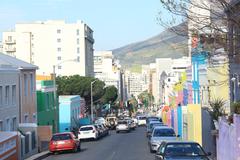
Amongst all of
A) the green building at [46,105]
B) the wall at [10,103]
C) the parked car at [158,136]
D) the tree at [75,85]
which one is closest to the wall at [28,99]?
the wall at [10,103]

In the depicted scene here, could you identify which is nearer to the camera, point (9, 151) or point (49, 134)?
Result: point (9, 151)

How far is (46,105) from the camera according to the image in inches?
2689

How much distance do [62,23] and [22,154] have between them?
398ft

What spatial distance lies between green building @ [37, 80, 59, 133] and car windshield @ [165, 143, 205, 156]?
4317 cm

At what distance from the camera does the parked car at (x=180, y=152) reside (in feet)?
67.7

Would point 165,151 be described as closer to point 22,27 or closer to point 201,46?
point 201,46

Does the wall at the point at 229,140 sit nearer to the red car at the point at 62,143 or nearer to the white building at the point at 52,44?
the red car at the point at 62,143

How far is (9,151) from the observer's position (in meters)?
31.9

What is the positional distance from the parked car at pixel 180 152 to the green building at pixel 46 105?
4312 centimetres

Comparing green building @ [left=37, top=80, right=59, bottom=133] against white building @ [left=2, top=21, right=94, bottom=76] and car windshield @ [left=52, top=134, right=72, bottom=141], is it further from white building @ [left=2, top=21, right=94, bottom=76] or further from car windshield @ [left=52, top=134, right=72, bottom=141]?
white building @ [left=2, top=21, right=94, bottom=76]

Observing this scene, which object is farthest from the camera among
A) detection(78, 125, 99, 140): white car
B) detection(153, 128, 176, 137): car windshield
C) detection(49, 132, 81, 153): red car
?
detection(78, 125, 99, 140): white car

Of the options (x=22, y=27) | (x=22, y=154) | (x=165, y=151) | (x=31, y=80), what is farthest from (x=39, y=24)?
(x=165, y=151)

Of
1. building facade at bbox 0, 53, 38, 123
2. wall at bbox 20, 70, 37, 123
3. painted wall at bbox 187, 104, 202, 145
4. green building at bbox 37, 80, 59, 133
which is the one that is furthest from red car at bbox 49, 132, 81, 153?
green building at bbox 37, 80, 59, 133

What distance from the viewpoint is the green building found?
65.0 metres
